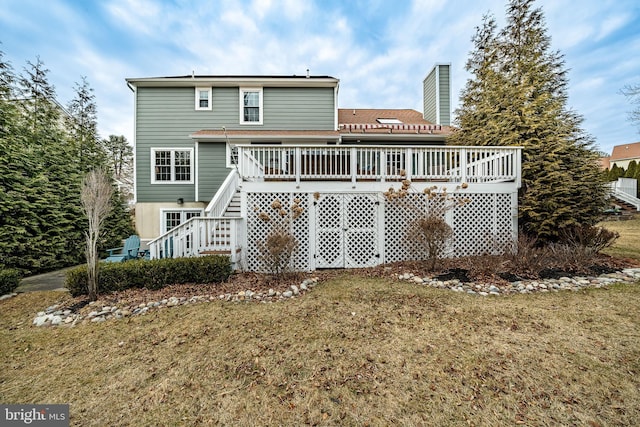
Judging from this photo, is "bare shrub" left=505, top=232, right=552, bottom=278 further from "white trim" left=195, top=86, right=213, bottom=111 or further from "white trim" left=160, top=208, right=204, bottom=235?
"white trim" left=195, top=86, right=213, bottom=111

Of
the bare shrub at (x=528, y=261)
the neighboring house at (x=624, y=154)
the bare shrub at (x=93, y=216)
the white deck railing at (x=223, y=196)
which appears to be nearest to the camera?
the bare shrub at (x=93, y=216)

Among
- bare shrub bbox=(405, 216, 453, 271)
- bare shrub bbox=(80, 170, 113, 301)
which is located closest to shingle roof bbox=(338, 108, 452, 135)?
bare shrub bbox=(405, 216, 453, 271)

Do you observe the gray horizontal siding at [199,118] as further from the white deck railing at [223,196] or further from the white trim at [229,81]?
the white deck railing at [223,196]

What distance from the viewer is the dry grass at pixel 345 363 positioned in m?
2.23

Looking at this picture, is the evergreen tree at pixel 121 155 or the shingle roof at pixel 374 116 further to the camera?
the evergreen tree at pixel 121 155

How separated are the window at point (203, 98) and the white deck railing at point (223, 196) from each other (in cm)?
534

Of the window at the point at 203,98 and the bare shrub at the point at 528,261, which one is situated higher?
the window at the point at 203,98

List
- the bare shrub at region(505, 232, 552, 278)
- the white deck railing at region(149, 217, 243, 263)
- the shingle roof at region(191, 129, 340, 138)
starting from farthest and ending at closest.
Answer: the shingle roof at region(191, 129, 340, 138) < the white deck railing at region(149, 217, 243, 263) < the bare shrub at region(505, 232, 552, 278)

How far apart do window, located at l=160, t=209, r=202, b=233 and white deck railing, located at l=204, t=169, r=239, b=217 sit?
4182 millimetres

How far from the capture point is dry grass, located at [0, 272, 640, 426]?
2.23 metres

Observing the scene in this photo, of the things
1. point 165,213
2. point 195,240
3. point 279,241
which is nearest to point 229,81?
point 165,213

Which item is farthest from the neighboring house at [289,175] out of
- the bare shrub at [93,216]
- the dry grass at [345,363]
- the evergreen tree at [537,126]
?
the dry grass at [345,363]

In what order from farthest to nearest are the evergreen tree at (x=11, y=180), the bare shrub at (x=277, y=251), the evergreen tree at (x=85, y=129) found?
the evergreen tree at (x=85, y=129) < the evergreen tree at (x=11, y=180) < the bare shrub at (x=277, y=251)

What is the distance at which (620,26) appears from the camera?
9570 mm
